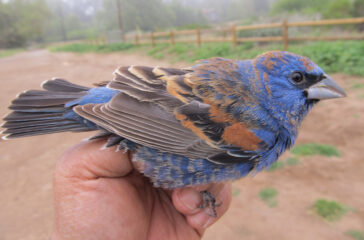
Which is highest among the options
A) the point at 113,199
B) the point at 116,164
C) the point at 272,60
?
the point at 272,60

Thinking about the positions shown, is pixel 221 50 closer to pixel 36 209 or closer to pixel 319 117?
pixel 319 117

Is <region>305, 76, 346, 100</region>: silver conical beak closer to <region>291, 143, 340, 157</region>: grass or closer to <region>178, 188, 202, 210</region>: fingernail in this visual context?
<region>178, 188, 202, 210</region>: fingernail

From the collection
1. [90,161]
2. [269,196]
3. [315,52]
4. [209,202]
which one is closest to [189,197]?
[209,202]

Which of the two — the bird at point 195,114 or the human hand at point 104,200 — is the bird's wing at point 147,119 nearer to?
the bird at point 195,114

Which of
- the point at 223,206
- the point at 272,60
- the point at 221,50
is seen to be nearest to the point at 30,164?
the point at 223,206

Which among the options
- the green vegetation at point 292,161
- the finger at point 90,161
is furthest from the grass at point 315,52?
the finger at point 90,161

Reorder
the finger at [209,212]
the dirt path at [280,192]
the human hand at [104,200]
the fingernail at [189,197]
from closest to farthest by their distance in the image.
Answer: the human hand at [104,200] → the fingernail at [189,197] → the finger at [209,212] → the dirt path at [280,192]

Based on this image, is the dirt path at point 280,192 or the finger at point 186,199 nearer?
the finger at point 186,199

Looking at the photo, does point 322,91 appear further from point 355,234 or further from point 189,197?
point 355,234
